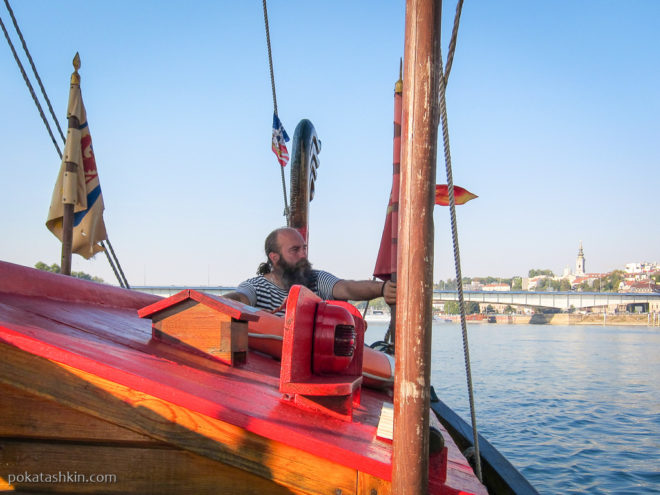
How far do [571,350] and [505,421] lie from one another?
27.4 metres

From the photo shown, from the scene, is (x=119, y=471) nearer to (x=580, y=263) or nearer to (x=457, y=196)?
(x=457, y=196)

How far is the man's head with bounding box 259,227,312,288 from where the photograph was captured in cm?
409

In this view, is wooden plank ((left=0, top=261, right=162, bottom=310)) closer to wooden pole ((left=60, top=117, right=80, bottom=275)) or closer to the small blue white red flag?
wooden pole ((left=60, top=117, right=80, bottom=275))

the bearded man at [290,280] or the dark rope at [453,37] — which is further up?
the dark rope at [453,37]

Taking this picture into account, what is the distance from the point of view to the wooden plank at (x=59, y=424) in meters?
1.46

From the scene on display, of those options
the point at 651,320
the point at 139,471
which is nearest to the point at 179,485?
the point at 139,471

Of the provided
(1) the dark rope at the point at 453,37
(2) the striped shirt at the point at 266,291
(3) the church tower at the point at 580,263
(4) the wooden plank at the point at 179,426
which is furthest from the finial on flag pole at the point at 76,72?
(3) the church tower at the point at 580,263

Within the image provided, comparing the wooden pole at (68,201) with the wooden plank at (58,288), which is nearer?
the wooden plank at (58,288)

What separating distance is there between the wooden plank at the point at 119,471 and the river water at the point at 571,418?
21.8ft

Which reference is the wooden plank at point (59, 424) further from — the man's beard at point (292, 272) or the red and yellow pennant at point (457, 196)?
the red and yellow pennant at point (457, 196)

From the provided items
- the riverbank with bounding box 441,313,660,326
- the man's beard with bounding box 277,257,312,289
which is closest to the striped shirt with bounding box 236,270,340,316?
the man's beard with bounding box 277,257,312,289

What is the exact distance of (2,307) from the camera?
1.79m

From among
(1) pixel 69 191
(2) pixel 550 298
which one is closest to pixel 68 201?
(1) pixel 69 191

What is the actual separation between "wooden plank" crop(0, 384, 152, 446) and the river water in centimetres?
684
